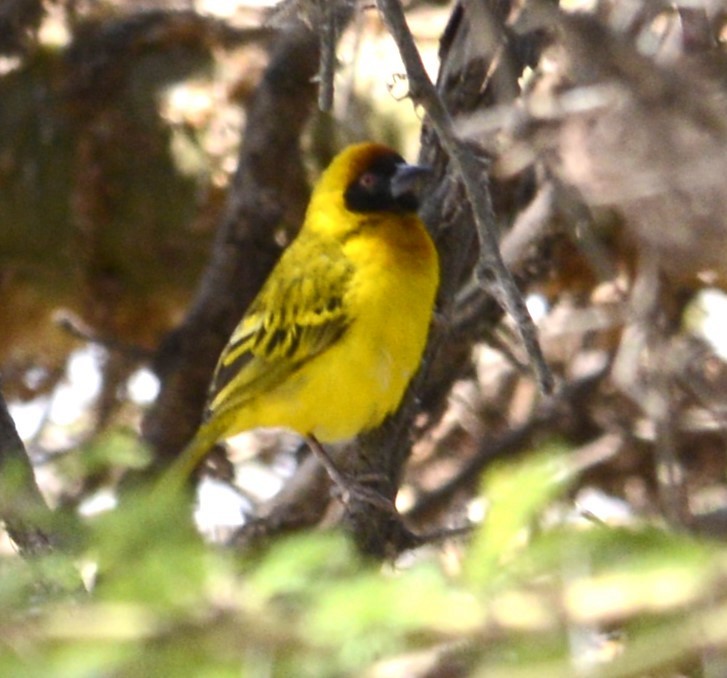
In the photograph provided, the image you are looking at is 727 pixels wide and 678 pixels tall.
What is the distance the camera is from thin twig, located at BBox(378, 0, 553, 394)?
248cm

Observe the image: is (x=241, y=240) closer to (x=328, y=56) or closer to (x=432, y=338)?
(x=432, y=338)

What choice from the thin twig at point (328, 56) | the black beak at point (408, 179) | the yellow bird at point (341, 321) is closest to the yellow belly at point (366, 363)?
the yellow bird at point (341, 321)

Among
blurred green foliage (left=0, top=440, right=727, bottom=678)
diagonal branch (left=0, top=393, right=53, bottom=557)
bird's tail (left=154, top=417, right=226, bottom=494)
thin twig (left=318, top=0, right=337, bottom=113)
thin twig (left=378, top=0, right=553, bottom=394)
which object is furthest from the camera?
bird's tail (left=154, top=417, right=226, bottom=494)

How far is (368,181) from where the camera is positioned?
12.8ft

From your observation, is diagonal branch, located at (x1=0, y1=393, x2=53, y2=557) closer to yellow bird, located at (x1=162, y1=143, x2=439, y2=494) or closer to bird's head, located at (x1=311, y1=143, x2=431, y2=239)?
yellow bird, located at (x1=162, y1=143, x2=439, y2=494)

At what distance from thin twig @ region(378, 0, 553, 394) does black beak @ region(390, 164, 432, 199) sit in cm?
86

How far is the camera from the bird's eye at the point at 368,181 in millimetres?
3883

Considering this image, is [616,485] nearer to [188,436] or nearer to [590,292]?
[590,292]

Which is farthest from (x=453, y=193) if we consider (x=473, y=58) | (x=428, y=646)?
(x=428, y=646)

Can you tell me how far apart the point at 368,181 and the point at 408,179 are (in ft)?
1.24

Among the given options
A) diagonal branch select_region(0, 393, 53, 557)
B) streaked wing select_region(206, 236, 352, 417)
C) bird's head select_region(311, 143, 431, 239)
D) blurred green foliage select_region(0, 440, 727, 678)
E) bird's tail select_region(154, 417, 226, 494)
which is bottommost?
bird's tail select_region(154, 417, 226, 494)

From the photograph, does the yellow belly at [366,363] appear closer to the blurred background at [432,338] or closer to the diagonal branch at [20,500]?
the blurred background at [432,338]

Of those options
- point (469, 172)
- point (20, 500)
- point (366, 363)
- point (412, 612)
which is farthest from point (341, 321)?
point (412, 612)

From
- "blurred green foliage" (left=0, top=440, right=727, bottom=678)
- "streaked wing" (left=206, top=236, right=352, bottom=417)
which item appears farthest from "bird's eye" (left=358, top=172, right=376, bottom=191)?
"blurred green foliage" (left=0, top=440, right=727, bottom=678)
